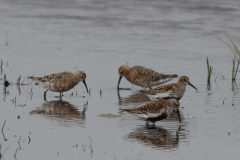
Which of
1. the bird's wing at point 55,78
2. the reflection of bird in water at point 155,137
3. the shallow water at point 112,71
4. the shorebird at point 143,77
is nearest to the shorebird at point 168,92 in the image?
the shallow water at point 112,71

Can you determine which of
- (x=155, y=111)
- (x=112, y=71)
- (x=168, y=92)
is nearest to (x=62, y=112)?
(x=155, y=111)

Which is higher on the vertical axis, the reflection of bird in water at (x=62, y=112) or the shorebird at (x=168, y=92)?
the shorebird at (x=168, y=92)

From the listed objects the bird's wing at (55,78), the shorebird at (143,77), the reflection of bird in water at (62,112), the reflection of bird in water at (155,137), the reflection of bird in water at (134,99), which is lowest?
the reflection of bird in water at (134,99)

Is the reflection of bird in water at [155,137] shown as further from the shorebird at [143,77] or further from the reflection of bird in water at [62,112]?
the shorebird at [143,77]

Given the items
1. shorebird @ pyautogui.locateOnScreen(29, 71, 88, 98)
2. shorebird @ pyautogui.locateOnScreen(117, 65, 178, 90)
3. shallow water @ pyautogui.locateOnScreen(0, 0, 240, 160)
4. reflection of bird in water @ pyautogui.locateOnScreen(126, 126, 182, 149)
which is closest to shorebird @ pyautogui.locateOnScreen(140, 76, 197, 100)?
shallow water @ pyautogui.locateOnScreen(0, 0, 240, 160)

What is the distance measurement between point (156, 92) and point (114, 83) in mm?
2673

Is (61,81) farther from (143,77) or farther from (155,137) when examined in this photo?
(155,137)

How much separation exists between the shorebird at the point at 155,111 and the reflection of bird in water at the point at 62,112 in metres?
1.23

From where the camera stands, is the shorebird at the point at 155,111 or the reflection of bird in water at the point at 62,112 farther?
the reflection of bird in water at the point at 62,112

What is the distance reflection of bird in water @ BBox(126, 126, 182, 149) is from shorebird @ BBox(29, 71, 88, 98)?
4009mm

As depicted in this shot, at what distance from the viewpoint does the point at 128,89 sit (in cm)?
1659

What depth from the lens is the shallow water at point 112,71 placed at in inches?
402

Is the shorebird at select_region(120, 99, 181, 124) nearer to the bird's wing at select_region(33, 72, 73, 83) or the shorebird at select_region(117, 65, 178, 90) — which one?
the bird's wing at select_region(33, 72, 73, 83)

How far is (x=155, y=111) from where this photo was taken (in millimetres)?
11898
